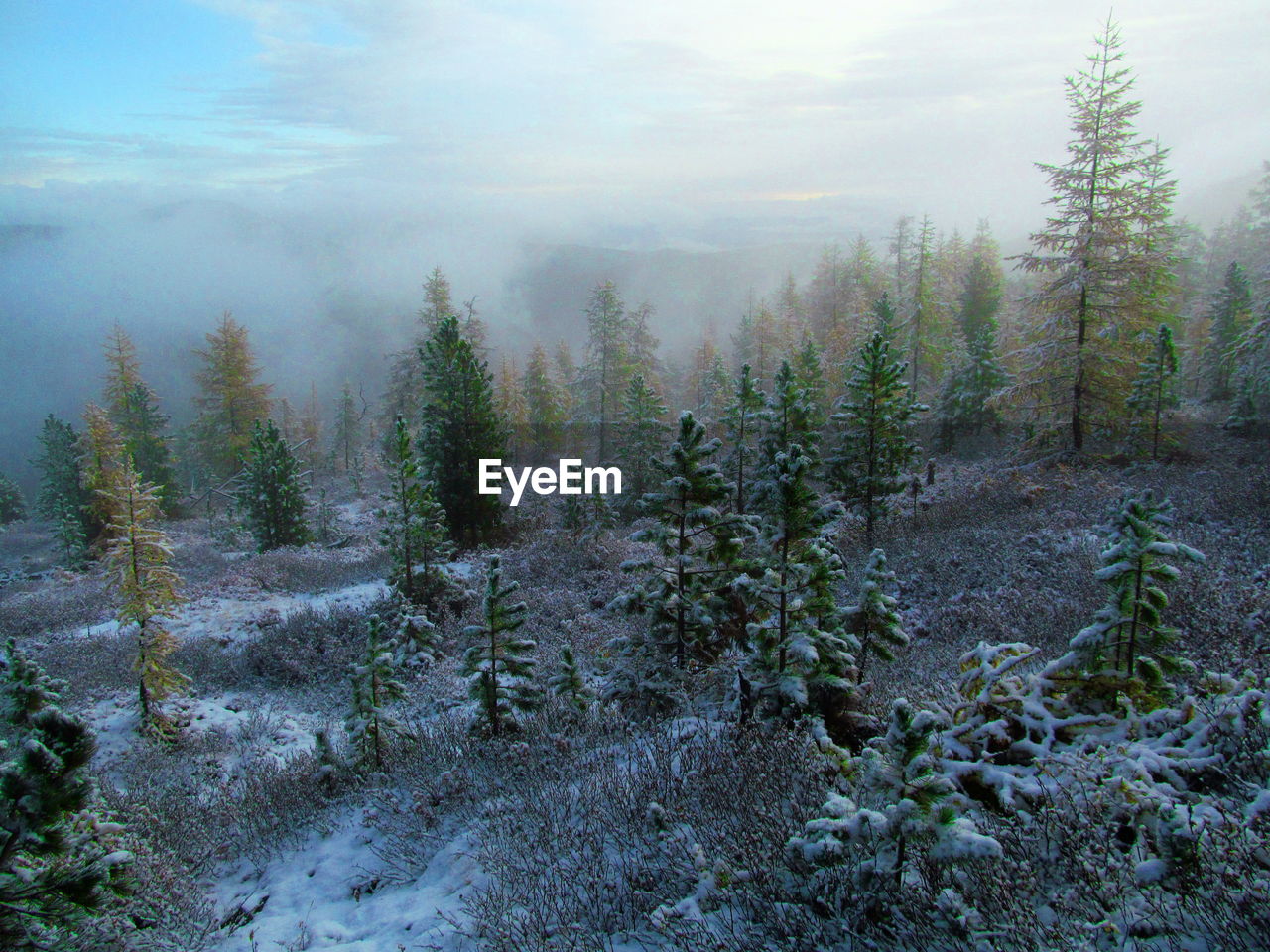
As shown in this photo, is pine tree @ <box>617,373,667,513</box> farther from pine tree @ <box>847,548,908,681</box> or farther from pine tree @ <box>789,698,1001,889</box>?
pine tree @ <box>789,698,1001,889</box>

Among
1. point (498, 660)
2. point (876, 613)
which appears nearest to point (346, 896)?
Answer: point (498, 660)

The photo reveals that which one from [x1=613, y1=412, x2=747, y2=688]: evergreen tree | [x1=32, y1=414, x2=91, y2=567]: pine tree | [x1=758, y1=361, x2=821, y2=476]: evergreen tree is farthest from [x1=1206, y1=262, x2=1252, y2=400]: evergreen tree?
[x1=32, y1=414, x2=91, y2=567]: pine tree

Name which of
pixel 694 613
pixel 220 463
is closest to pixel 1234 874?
pixel 694 613

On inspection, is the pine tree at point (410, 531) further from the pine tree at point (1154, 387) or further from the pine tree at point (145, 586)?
the pine tree at point (1154, 387)

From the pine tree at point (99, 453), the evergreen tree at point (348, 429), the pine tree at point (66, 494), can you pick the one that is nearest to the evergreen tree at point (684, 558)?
the pine tree at point (66, 494)

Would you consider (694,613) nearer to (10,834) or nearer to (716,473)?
(716,473)

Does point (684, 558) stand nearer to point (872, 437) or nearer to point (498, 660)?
point (498, 660)
